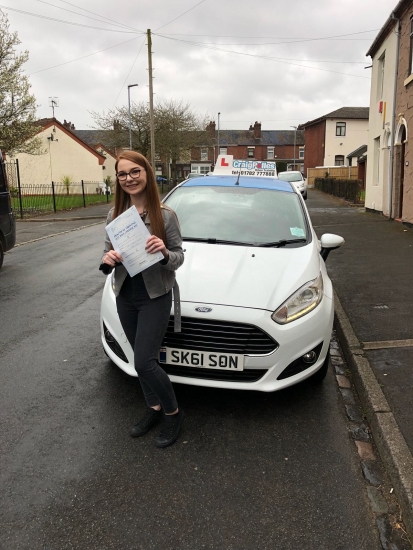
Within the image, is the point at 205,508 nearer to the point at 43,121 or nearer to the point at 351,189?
the point at 351,189

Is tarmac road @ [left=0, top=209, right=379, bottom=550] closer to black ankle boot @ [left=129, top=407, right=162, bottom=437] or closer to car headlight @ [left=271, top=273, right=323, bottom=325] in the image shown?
black ankle boot @ [left=129, top=407, right=162, bottom=437]

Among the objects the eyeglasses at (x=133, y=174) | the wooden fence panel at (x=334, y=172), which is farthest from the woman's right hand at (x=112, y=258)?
the wooden fence panel at (x=334, y=172)

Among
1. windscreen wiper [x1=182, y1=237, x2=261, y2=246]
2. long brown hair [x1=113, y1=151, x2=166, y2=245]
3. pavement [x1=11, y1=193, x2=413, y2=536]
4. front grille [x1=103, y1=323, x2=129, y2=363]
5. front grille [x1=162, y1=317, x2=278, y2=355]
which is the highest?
long brown hair [x1=113, y1=151, x2=166, y2=245]


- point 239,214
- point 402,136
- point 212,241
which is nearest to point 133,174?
point 212,241

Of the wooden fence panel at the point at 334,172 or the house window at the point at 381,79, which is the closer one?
the house window at the point at 381,79

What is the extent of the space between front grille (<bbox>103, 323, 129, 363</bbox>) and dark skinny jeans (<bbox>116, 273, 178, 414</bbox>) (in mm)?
573

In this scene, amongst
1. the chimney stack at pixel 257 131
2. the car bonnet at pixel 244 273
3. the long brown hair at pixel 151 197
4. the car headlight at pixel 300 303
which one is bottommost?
the car headlight at pixel 300 303

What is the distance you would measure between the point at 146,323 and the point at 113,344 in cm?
A: 89

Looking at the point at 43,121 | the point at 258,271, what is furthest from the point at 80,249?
the point at 43,121

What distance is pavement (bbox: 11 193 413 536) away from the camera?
116 inches

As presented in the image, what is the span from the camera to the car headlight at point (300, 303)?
3.33 m

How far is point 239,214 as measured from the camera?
15.8 ft

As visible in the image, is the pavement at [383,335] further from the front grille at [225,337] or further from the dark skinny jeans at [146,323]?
the dark skinny jeans at [146,323]

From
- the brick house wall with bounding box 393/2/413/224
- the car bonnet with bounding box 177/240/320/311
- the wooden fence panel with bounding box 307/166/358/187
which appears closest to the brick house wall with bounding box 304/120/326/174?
the wooden fence panel with bounding box 307/166/358/187
